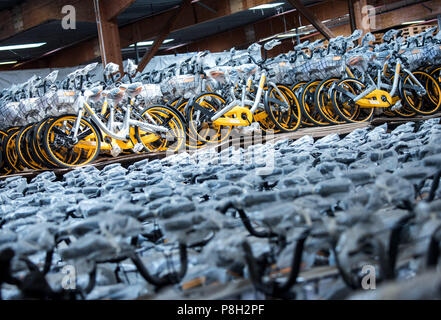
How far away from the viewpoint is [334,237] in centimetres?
105

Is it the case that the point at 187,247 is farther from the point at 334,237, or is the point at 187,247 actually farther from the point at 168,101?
the point at 168,101

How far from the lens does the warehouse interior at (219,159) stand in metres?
1.11

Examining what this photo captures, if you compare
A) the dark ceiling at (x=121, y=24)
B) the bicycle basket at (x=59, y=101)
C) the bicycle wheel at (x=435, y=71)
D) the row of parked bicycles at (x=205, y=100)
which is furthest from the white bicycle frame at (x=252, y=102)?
the dark ceiling at (x=121, y=24)

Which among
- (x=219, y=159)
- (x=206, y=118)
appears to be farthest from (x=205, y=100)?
(x=219, y=159)

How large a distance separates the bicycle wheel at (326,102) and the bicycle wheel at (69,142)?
2.64 metres

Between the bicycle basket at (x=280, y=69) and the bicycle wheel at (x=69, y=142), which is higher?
the bicycle basket at (x=280, y=69)

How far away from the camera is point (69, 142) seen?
477 cm

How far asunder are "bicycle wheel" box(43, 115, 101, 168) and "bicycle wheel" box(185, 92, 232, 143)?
1112 millimetres

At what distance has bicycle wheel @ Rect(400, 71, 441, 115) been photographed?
6.64m

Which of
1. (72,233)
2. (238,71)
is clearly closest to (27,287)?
(72,233)

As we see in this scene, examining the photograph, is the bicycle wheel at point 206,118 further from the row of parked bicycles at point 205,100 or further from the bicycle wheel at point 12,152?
the bicycle wheel at point 12,152

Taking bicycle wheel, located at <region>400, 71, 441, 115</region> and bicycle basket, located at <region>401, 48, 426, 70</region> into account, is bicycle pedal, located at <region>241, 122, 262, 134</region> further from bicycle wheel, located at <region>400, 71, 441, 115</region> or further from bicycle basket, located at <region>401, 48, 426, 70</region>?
bicycle basket, located at <region>401, 48, 426, 70</region>
